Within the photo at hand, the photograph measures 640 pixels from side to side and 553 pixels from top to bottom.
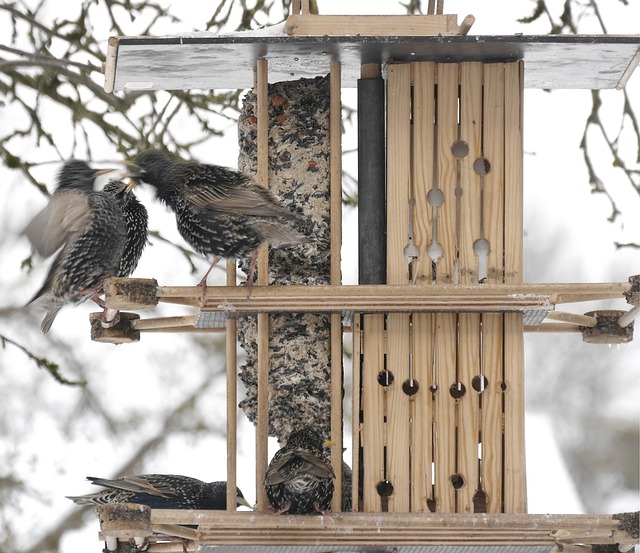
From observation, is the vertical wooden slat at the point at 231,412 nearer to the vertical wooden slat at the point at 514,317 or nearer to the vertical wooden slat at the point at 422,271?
the vertical wooden slat at the point at 422,271

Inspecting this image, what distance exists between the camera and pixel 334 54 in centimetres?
406

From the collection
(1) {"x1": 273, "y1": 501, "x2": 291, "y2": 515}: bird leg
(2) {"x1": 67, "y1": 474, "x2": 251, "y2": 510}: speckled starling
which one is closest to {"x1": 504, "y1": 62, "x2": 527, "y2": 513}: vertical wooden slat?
(1) {"x1": 273, "y1": 501, "x2": 291, "y2": 515}: bird leg

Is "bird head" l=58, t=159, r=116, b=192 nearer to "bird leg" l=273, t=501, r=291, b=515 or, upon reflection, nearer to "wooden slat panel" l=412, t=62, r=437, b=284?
"wooden slat panel" l=412, t=62, r=437, b=284

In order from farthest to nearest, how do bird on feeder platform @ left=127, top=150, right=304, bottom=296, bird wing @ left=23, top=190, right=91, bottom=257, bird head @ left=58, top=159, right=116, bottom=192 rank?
bird head @ left=58, top=159, right=116, bottom=192 < bird wing @ left=23, top=190, right=91, bottom=257 < bird on feeder platform @ left=127, top=150, right=304, bottom=296

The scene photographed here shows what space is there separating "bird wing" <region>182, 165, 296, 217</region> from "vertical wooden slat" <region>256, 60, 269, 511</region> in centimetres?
12

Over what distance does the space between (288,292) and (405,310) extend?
1.24 ft

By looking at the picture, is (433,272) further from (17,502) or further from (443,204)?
(17,502)

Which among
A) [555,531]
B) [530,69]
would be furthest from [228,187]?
[555,531]

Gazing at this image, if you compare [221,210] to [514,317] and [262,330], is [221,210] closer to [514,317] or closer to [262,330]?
[262,330]

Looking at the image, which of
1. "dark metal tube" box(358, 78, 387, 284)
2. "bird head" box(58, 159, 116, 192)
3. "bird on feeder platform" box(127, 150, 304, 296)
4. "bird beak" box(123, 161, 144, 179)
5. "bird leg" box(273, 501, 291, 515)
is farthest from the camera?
"bird head" box(58, 159, 116, 192)

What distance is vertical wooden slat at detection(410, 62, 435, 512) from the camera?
12.9 ft

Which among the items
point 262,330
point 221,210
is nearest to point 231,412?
point 262,330

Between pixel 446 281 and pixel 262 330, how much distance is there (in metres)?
0.61

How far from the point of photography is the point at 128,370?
263 inches
